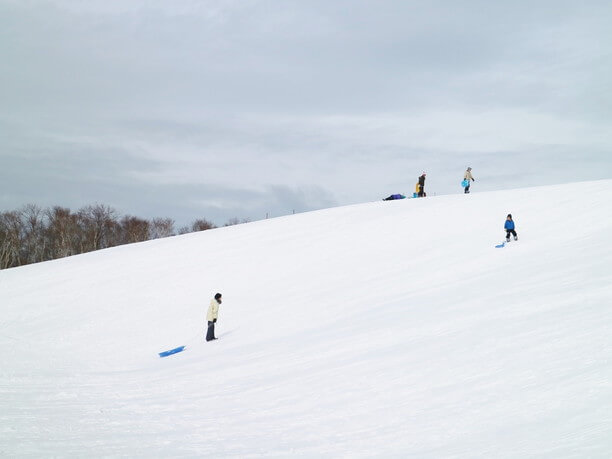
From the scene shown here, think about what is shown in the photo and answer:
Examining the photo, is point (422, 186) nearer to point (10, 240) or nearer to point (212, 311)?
point (212, 311)

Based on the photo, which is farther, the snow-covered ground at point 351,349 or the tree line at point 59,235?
the tree line at point 59,235

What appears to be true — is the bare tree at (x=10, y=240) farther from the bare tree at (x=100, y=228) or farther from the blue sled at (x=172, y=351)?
the blue sled at (x=172, y=351)

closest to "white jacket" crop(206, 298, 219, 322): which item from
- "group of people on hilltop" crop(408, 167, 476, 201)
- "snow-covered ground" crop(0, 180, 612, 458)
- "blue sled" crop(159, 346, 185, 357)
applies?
"snow-covered ground" crop(0, 180, 612, 458)

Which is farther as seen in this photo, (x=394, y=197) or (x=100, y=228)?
(x=100, y=228)

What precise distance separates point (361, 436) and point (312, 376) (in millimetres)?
2857

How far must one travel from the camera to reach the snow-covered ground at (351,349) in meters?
5.88

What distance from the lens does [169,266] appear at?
2570cm

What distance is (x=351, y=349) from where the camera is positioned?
9.94 metres

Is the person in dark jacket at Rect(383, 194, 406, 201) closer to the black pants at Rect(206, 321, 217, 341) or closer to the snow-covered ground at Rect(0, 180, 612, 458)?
the snow-covered ground at Rect(0, 180, 612, 458)

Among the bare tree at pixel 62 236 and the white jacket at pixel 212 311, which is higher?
the bare tree at pixel 62 236

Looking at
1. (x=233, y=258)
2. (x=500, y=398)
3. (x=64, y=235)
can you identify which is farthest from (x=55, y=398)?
(x=64, y=235)

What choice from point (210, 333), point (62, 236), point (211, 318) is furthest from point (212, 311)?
point (62, 236)

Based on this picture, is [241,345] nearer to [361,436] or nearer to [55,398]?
[55,398]

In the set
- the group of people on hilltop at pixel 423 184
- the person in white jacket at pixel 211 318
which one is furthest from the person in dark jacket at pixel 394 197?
the person in white jacket at pixel 211 318
